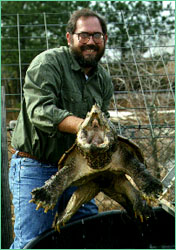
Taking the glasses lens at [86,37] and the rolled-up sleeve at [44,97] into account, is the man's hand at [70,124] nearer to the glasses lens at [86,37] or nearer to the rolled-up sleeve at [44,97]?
the rolled-up sleeve at [44,97]

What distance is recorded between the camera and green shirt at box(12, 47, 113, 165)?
2.20 m

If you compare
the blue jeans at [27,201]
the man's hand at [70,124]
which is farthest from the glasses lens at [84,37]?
the blue jeans at [27,201]

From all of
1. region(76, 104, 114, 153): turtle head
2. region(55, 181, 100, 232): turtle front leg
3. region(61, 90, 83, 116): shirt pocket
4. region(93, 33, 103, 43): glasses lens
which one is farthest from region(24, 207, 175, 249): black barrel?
region(93, 33, 103, 43): glasses lens

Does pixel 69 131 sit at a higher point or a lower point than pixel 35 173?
higher

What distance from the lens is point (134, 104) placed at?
6867mm

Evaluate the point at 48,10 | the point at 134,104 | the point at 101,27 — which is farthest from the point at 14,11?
the point at 101,27

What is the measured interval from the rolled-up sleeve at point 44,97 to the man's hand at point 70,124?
0.02 meters

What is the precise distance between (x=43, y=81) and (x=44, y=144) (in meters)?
0.50

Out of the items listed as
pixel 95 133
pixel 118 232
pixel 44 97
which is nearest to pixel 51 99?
pixel 44 97

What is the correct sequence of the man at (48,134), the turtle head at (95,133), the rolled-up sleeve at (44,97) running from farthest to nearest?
the man at (48,134), the rolled-up sleeve at (44,97), the turtle head at (95,133)

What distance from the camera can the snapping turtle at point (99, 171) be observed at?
1.77 m

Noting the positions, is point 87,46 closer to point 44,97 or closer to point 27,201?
point 44,97

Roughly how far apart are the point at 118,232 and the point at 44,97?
4.68 ft

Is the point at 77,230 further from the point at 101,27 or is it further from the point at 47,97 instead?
the point at 101,27
